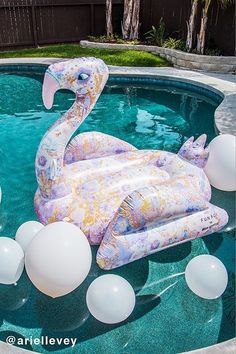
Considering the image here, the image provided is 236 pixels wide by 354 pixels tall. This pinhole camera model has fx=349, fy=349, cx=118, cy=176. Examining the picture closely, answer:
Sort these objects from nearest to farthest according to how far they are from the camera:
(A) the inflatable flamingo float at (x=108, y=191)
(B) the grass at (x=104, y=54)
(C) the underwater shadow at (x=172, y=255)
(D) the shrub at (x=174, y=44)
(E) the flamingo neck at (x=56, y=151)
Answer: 1. (A) the inflatable flamingo float at (x=108, y=191)
2. (E) the flamingo neck at (x=56, y=151)
3. (C) the underwater shadow at (x=172, y=255)
4. (B) the grass at (x=104, y=54)
5. (D) the shrub at (x=174, y=44)

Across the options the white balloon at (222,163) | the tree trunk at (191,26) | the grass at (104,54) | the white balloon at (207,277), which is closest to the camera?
the white balloon at (207,277)

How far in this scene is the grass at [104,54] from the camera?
1134 centimetres

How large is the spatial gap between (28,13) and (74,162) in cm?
1221

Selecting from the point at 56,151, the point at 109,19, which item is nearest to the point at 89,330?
the point at 56,151

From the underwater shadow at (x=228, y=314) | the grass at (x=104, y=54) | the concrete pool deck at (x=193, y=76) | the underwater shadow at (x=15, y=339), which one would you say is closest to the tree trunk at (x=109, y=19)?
the grass at (x=104, y=54)

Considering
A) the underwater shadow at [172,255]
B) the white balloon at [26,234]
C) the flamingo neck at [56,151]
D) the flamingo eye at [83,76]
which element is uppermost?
the flamingo eye at [83,76]

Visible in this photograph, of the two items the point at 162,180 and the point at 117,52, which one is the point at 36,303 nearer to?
the point at 162,180

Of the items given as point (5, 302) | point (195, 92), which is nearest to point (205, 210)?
point (5, 302)

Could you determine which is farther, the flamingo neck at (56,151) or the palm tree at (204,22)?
the palm tree at (204,22)

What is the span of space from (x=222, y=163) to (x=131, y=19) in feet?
36.1

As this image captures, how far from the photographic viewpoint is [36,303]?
3117 mm

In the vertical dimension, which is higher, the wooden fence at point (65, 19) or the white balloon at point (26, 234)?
the wooden fence at point (65, 19)

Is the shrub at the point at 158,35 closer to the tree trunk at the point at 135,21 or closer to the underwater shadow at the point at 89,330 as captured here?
the tree trunk at the point at 135,21

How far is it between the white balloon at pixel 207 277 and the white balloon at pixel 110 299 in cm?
60
